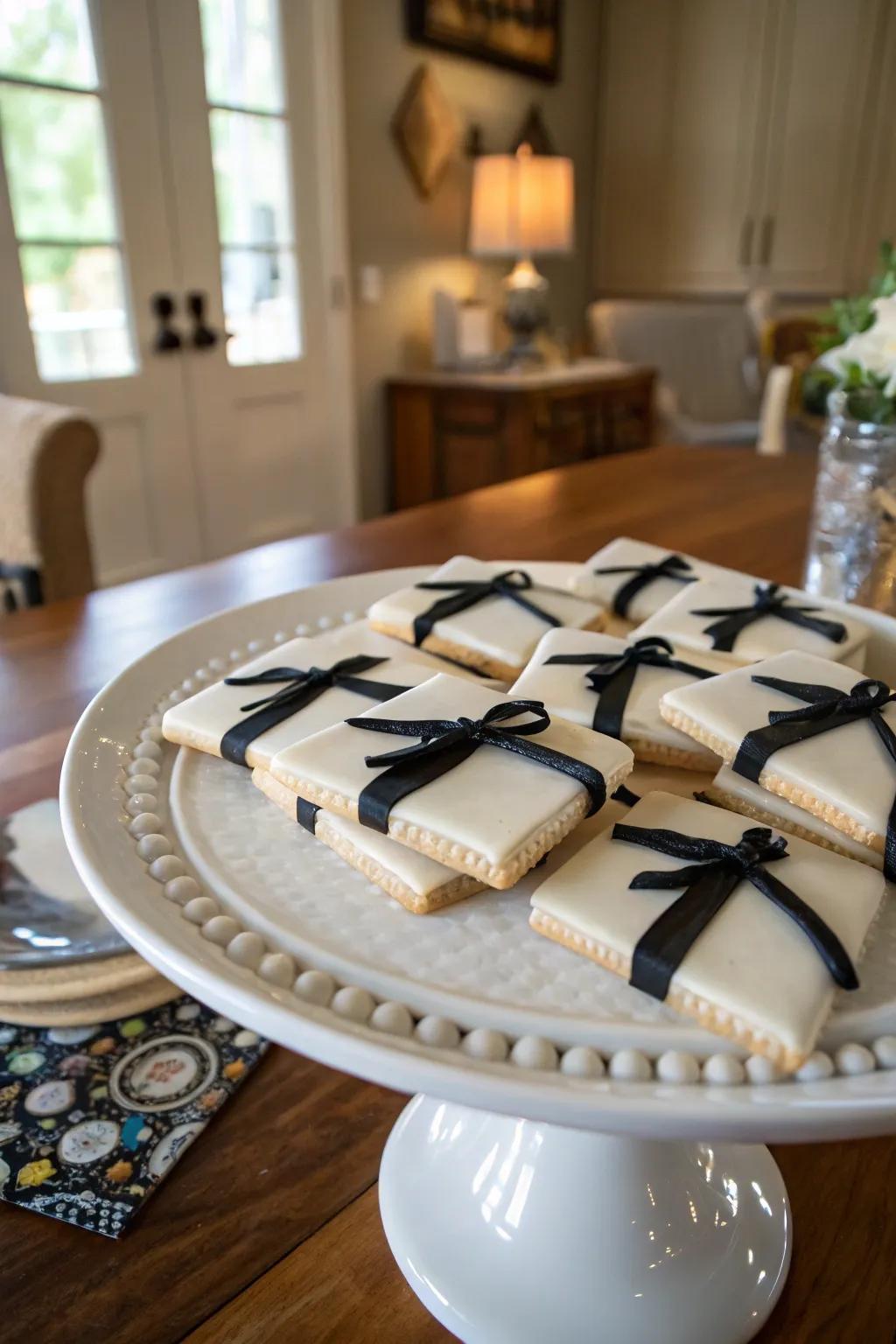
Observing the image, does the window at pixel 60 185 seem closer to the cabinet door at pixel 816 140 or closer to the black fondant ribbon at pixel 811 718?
the black fondant ribbon at pixel 811 718

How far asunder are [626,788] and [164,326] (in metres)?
2.81

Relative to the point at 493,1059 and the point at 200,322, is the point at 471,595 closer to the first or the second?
the point at 493,1059

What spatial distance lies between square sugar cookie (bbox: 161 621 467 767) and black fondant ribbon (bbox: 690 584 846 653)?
0.22m

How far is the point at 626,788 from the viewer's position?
53 centimetres

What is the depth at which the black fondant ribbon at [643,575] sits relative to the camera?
806mm

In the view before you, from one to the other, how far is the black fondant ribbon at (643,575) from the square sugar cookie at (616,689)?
18cm

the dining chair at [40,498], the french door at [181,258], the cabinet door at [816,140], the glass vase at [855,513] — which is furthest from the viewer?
the cabinet door at [816,140]

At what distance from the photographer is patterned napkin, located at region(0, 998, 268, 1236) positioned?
54cm

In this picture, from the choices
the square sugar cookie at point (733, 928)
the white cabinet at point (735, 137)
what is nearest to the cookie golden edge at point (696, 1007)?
the square sugar cookie at point (733, 928)

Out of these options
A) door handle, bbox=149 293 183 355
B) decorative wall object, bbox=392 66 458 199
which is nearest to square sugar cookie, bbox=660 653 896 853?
door handle, bbox=149 293 183 355

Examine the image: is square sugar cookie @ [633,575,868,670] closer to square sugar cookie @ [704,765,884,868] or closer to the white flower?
square sugar cookie @ [704,765,884,868]

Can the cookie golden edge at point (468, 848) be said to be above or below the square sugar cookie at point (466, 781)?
below

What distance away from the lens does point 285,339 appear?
3.31 metres

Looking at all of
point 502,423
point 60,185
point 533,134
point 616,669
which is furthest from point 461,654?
point 533,134
